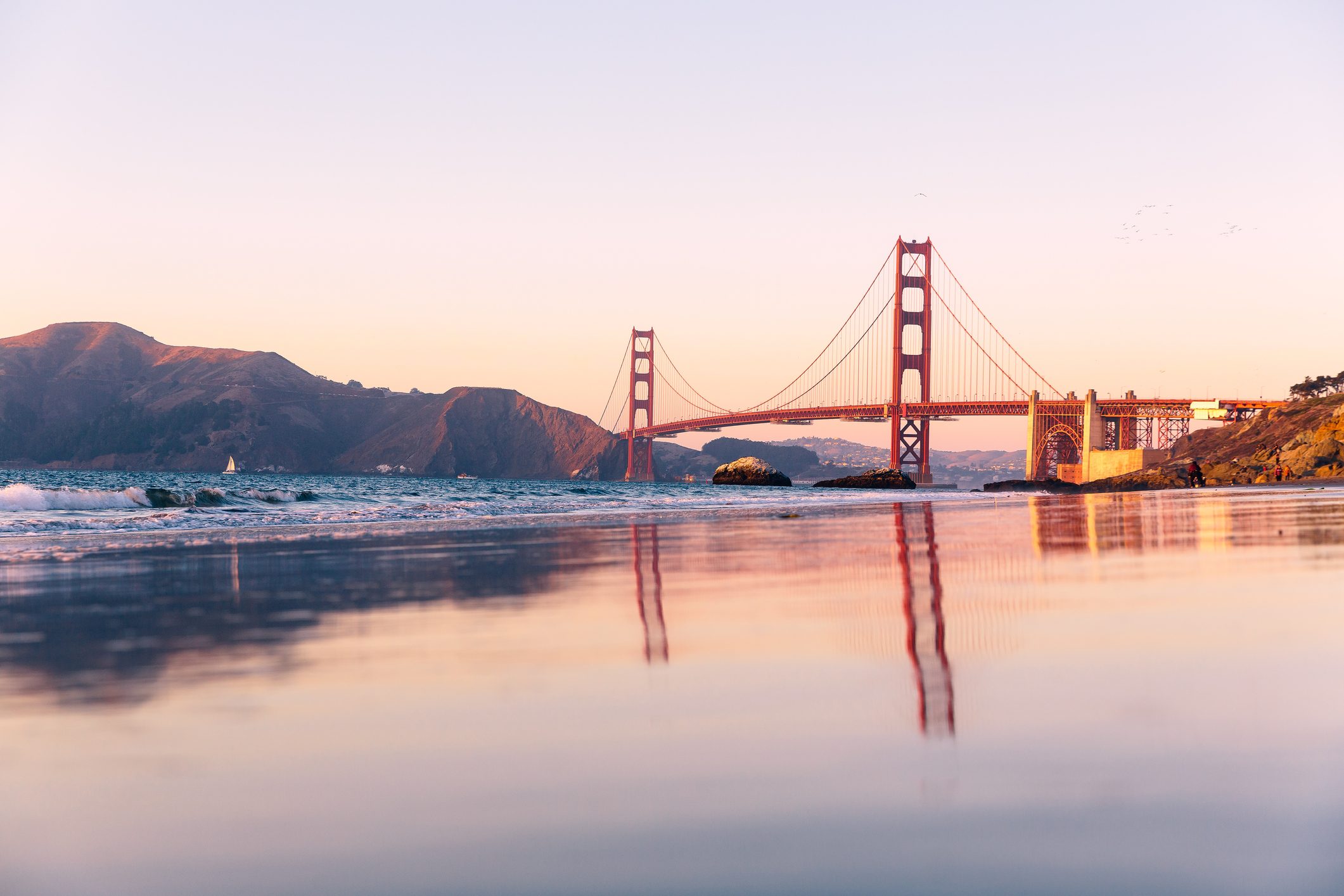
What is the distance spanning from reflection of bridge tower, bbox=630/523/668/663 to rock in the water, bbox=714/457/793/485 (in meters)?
50.2

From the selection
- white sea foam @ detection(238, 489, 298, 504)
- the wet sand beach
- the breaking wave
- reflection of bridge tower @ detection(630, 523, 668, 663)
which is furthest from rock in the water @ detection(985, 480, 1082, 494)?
the wet sand beach

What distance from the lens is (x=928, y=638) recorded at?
16.2 feet

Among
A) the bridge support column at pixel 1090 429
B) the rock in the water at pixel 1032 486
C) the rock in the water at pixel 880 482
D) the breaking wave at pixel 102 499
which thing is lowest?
the rock in the water at pixel 1032 486

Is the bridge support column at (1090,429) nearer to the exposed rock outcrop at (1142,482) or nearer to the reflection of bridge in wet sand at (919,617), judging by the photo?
the exposed rock outcrop at (1142,482)

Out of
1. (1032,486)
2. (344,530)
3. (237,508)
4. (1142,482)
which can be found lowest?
(1032,486)

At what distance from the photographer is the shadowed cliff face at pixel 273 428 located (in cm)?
15462

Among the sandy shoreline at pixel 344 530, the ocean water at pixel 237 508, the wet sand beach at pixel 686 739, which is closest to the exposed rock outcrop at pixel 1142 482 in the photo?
the ocean water at pixel 237 508

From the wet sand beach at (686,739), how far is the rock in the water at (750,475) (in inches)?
2203

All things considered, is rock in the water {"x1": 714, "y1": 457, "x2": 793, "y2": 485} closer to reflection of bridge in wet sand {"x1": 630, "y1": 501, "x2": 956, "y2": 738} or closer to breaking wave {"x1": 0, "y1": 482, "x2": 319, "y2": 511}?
breaking wave {"x1": 0, "y1": 482, "x2": 319, "y2": 511}

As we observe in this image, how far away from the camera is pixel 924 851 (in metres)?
2.19

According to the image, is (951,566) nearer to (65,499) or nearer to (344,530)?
(344,530)

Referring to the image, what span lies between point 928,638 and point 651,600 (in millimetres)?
2372

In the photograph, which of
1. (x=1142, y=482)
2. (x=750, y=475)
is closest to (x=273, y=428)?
(x=750, y=475)

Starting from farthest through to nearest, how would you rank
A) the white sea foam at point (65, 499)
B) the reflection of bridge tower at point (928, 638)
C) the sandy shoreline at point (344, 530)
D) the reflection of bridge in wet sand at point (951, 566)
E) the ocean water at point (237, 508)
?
the white sea foam at point (65, 499)
the ocean water at point (237, 508)
the sandy shoreline at point (344, 530)
the reflection of bridge in wet sand at point (951, 566)
the reflection of bridge tower at point (928, 638)
